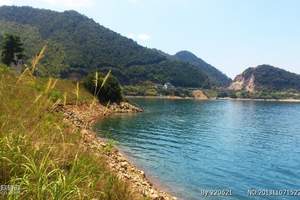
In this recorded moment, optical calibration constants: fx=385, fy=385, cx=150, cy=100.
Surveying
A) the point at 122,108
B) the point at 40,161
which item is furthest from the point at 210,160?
the point at 122,108

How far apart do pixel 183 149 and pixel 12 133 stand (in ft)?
122

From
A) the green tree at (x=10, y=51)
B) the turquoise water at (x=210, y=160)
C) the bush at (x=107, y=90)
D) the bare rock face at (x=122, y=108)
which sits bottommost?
the turquoise water at (x=210, y=160)

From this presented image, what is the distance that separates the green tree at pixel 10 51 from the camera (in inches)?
3588

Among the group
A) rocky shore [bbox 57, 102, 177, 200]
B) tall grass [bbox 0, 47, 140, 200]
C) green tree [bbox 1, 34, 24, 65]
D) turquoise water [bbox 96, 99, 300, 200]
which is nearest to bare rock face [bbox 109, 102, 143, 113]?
rocky shore [bbox 57, 102, 177, 200]

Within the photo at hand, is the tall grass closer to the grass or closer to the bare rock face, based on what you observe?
the grass

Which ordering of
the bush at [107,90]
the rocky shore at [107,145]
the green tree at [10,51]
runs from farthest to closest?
1. the green tree at [10,51]
2. the bush at [107,90]
3. the rocky shore at [107,145]

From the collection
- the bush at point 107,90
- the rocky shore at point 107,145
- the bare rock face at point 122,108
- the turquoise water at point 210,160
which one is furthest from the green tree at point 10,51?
the turquoise water at point 210,160

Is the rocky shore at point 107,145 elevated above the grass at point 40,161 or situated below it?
below

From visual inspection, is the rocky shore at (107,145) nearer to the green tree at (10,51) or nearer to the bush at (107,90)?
the bush at (107,90)

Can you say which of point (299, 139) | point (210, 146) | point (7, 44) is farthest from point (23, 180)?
point (7, 44)

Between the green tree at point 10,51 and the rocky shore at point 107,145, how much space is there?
2633 centimetres

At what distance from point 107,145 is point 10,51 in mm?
88882

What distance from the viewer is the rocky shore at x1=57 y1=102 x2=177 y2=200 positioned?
465 inches

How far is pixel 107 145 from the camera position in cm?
1030
